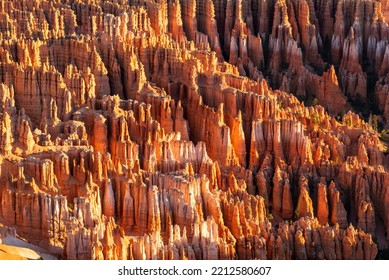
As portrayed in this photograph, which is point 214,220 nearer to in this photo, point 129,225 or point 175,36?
point 129,225

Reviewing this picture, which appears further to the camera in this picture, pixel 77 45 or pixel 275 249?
pixel 77 45

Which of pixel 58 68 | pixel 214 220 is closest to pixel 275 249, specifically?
pixel 214 220

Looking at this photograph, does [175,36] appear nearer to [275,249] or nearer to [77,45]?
[77,45]

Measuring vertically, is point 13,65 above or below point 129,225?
above
